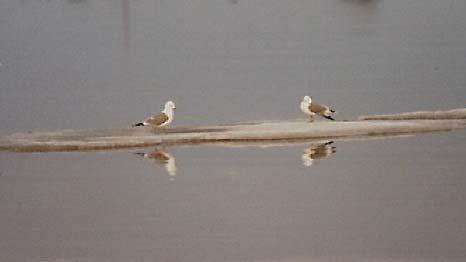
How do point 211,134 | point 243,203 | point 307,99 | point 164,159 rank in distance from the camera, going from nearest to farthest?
point 243,203, point 164,159, point 211,134, point 307,99

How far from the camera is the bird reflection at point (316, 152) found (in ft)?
21.7

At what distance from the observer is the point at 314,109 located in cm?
750

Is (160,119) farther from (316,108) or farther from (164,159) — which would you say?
(316,108)

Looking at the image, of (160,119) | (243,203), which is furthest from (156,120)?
(243,203)

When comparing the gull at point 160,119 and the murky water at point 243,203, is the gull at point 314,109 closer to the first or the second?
the murky water at point 243,203

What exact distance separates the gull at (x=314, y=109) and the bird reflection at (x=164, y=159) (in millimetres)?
1182

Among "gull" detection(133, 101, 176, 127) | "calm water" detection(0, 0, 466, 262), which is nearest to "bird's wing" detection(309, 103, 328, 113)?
"calm water" detection(0, 0, 466, 262)

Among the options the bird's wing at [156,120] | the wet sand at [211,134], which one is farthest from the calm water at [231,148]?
the bird's wing at [156,120]

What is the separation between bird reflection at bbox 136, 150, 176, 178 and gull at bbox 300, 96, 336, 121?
1182mm

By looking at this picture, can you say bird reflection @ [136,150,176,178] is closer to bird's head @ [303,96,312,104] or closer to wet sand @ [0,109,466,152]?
wet sand @ [0,109,466,152]

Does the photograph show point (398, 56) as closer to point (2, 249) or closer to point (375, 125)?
point (375, 125)

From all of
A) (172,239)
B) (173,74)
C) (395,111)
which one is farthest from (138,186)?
(173,74)

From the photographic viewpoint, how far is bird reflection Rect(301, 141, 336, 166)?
6.62 metres

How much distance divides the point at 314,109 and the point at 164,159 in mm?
1296
